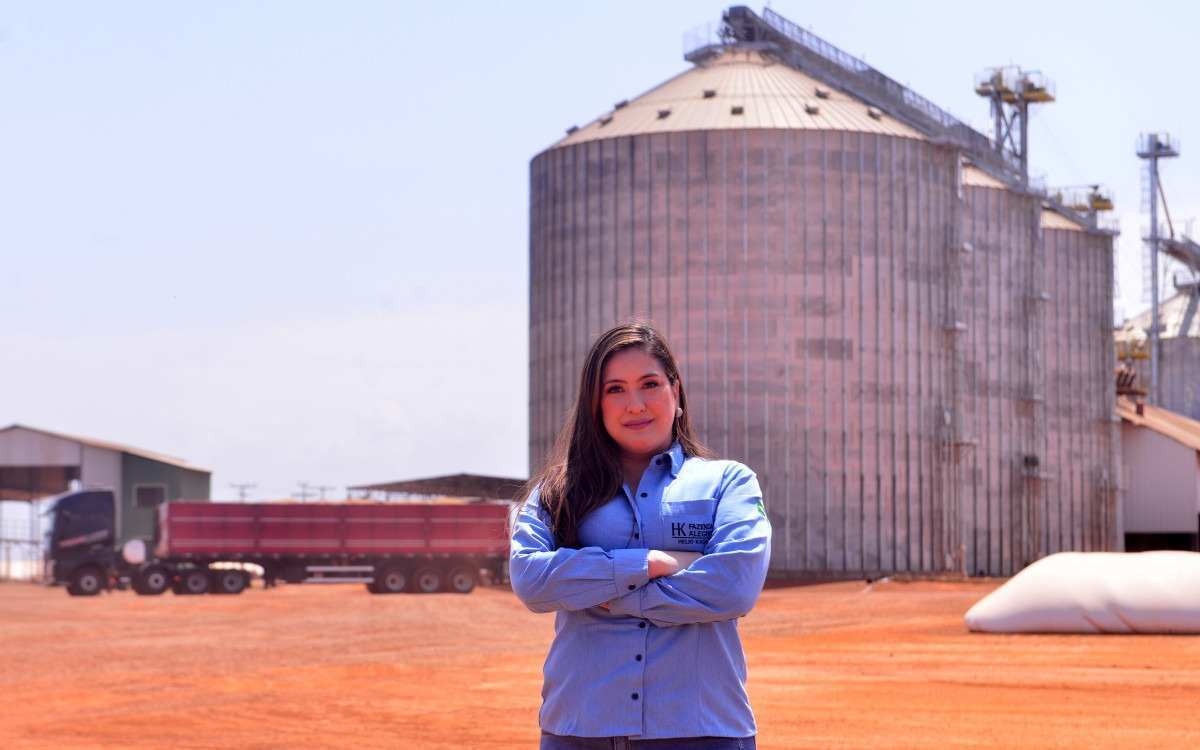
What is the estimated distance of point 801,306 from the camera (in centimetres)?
5369

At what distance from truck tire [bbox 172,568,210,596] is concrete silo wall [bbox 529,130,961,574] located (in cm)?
1284

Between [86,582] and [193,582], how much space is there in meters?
4.63

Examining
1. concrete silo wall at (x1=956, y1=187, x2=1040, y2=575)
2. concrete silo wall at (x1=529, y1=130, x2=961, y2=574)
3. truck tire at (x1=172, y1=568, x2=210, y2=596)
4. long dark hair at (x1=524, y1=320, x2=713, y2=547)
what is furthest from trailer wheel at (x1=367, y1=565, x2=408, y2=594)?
long dark hair at (x1=524, y1=320, x2=713, y2=547)

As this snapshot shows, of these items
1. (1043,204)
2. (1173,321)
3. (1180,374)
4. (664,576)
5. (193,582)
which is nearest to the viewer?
(664,576)

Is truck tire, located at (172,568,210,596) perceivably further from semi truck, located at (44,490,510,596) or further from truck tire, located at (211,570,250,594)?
truck tire, located at (211,570,250,594)

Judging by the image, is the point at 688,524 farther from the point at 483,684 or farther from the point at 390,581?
the point at 390,581

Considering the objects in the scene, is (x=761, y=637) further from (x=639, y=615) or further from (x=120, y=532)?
(x=120, y=532)

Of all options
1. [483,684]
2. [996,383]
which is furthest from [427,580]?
[483,684]

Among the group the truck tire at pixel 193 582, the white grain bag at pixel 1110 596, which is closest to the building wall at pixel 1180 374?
the truck tire at pixel 193 582

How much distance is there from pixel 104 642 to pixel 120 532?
1626 inches

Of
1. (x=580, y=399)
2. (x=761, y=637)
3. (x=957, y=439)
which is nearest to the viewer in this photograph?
(x=580, y=399)

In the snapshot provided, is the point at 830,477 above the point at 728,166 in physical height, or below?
below

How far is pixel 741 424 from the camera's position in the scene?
53.2 meters

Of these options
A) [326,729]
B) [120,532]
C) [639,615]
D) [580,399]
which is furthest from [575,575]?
[120,532]
